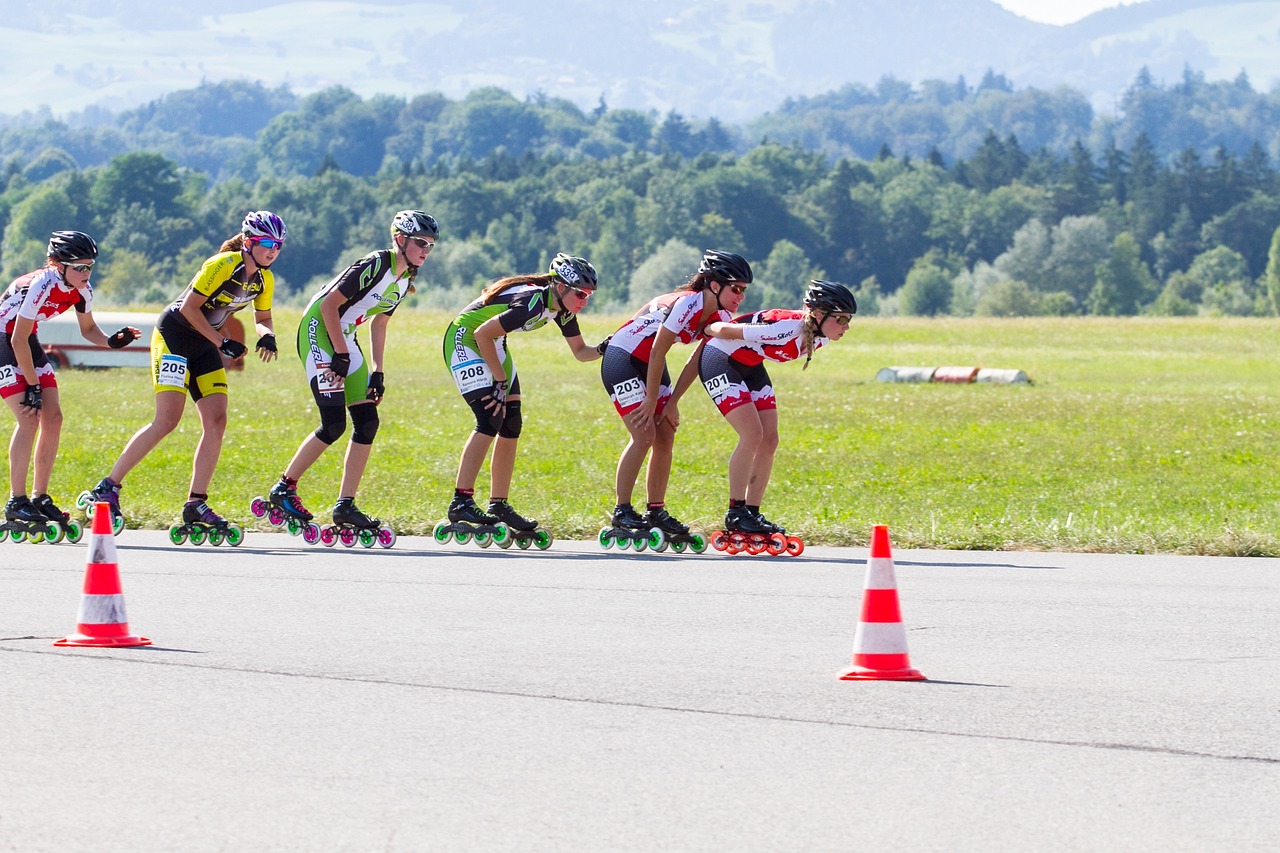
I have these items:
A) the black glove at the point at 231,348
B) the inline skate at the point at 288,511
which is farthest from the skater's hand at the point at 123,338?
the inline skate at the point at 288,511

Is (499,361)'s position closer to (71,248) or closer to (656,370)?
(656,370)

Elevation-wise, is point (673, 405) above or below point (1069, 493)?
above

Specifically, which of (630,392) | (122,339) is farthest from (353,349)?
(630,392)

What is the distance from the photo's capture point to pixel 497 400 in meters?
12.2

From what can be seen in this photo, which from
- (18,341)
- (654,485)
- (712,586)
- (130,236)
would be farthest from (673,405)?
(130,236)

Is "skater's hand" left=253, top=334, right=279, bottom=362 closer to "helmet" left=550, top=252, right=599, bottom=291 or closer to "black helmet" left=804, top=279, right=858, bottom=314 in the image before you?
"helmet" left=550, top=252, right=599, bottom=291

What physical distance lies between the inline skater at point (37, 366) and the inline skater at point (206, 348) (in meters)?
0.36

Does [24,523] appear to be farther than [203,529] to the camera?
Yes

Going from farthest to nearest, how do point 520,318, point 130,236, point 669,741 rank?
1. point 130,236
2. point 520,318
3. point 669,741

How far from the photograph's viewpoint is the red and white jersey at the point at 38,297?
41.8ft

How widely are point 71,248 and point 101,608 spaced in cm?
525

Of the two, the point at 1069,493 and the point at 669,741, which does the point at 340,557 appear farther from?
the point at 1069,493

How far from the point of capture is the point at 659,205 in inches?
7288

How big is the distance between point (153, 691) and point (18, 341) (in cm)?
624
